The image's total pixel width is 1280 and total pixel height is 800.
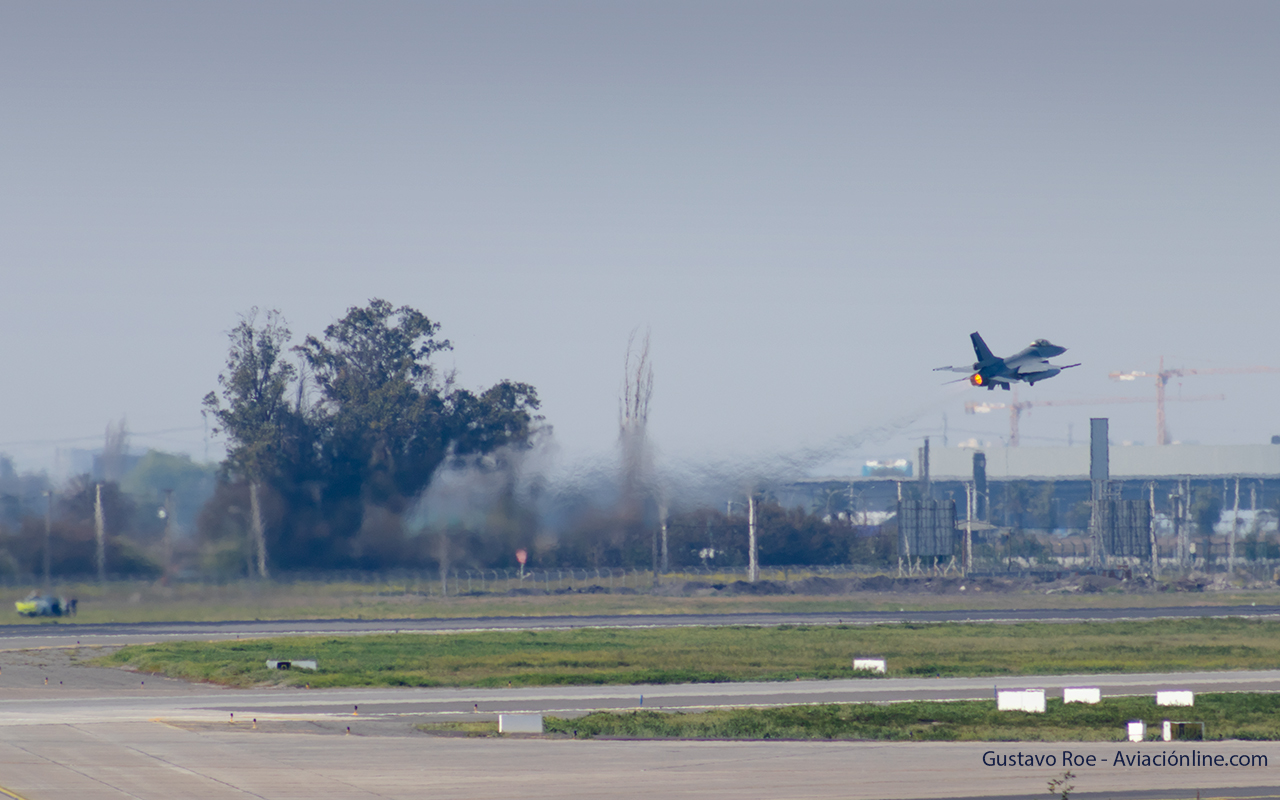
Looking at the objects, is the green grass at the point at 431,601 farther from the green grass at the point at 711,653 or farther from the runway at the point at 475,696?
the runway at the point at 475,696

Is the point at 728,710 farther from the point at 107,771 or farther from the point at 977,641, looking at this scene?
the point at 977,641

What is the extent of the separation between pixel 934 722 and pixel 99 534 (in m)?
68.6

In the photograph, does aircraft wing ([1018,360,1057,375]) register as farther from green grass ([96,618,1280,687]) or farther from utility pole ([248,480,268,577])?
utility pole ([248,480,268,577])

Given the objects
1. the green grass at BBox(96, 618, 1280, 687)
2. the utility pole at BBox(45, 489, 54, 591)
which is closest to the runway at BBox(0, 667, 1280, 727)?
the green grass at BBox(96, 618, 1280, 687)

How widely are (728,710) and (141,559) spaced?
59.3m

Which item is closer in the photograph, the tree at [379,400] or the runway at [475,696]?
the runway at [475,696]

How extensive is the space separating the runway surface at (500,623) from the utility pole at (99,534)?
12.8 ft

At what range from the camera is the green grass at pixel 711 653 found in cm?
5641

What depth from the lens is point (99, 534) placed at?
93250 millimetres

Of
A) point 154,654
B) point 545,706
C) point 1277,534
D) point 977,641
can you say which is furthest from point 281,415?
point 1277,534

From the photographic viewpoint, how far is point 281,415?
127 meters

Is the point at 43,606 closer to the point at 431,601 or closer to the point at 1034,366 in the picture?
the point at 431,601

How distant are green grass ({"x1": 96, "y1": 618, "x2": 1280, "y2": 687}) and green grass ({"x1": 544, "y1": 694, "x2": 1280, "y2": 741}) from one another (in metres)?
11.9

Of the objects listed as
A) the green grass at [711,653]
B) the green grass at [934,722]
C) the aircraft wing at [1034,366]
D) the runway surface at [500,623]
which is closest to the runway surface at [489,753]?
the green grass at [934,722]
